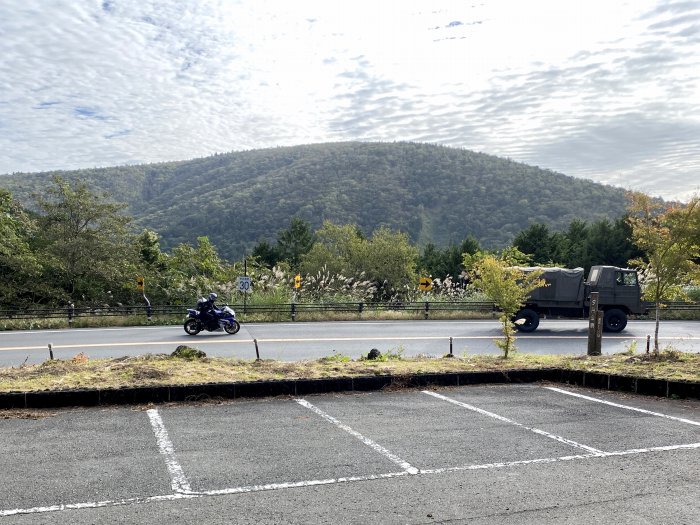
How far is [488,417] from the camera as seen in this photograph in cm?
743

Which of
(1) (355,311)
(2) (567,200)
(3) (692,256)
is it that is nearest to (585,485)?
(3) (692,256)

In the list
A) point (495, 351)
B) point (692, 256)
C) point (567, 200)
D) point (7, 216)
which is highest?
point (567, 200)

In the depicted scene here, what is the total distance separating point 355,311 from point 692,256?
15649mm

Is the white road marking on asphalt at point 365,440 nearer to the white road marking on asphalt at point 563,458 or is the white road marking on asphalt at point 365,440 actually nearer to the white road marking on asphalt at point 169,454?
the white road marking on asphalt at point 563,458

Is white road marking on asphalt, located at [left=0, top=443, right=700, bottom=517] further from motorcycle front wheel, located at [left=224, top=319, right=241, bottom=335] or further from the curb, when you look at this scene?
motorcycle front wheel, located at [left=224, top=319, right=241, bottom=335]

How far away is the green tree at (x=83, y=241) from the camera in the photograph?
26969mm

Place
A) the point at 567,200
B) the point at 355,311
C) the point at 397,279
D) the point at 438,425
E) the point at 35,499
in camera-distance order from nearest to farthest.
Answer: the point at 35,499 < the point at 438,425 < the point at 355,311 < the point at 397,279 < the point at 567,200

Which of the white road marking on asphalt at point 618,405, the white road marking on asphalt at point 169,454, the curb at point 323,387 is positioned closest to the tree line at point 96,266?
the curb at point 323,387

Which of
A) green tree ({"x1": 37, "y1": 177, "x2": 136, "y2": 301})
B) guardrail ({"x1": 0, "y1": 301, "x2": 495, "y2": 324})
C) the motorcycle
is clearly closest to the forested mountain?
green tree ({"x1": 37, "y1": 177, "x2": 136, "y2": 301})

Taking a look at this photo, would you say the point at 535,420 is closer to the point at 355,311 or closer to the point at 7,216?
the point at 355,311

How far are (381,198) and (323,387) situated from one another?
11096cm

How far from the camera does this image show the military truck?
68.1ft

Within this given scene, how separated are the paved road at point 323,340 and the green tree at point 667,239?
2.46 meters

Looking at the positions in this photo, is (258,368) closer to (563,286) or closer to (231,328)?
(231,328)
